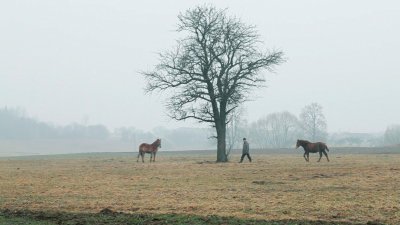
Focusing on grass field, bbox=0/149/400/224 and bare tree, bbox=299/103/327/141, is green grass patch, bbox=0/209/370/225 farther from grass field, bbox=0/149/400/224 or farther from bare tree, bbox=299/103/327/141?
bare tree, bbox=299/103/327/141

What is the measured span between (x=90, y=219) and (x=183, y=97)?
30.4 metres

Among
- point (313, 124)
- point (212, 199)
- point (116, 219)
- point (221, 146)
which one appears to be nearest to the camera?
point (116, 219)

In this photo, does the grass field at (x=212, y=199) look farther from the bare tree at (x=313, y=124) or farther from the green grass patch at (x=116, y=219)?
the bare tree at (x=313, y=124)

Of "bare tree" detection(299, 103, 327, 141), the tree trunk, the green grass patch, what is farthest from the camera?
"bare tree" detection(299, 103, 327, 141)

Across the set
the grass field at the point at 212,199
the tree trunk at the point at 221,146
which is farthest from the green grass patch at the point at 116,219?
the tree trunk at the point at 221,146

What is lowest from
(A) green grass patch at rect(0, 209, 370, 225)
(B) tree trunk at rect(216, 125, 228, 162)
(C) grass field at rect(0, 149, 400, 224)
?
(A) green grass patch at rect(0, 209, 370, 225)

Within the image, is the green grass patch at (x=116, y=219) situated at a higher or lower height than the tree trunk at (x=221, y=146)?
lower

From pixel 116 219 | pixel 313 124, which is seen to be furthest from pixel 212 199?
pixel 313 124

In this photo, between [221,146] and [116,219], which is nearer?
[116,219]

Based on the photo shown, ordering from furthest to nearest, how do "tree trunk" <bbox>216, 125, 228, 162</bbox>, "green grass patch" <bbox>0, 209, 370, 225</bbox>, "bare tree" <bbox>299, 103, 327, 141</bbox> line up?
1. "bare tree" <bbox>299, 103, 327, 141</bbox>
2. "tree trunk" <bbox>216, 125, 228, 162</bbox>
3. "green grass patch" <bbox>0, 209, 370, 225</bbox>

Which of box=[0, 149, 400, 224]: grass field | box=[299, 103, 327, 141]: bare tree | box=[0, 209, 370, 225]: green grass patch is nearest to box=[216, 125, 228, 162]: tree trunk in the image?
box=[0, 149, 400, 224]: grass field

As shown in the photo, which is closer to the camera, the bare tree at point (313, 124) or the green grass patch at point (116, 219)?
the green grass patch at point (116, 219)

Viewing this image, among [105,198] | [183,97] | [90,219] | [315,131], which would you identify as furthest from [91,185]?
[315,131]

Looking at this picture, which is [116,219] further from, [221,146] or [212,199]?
[221,146]
